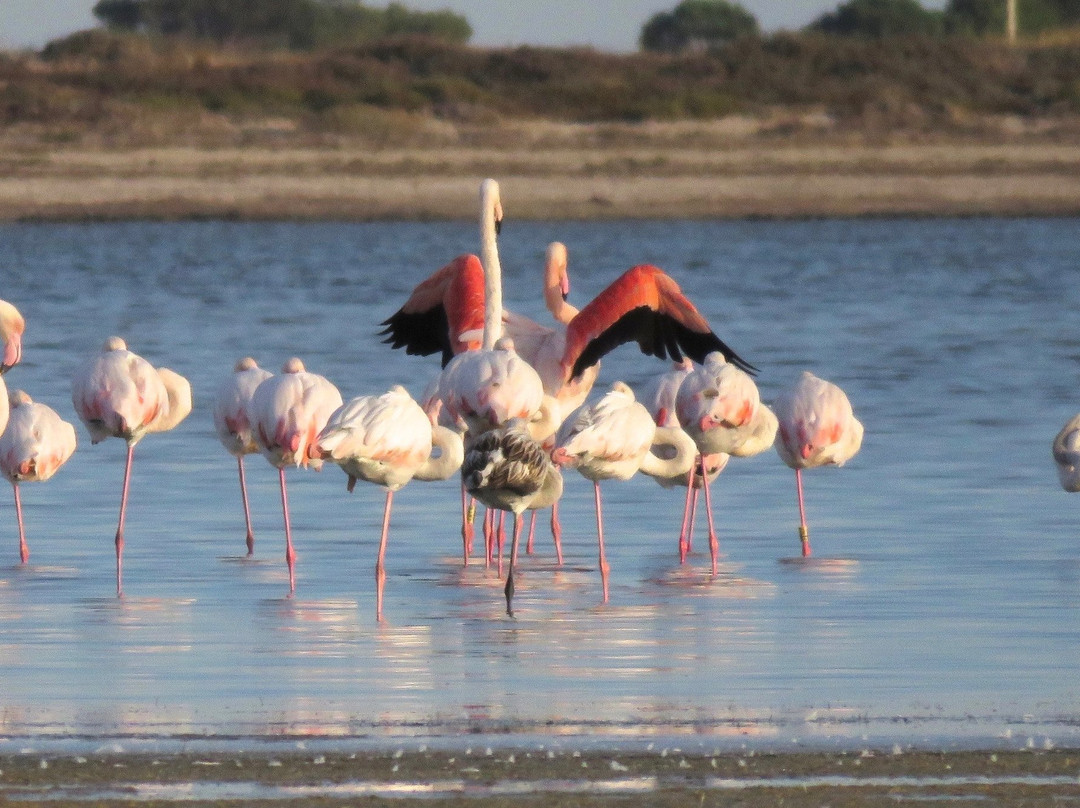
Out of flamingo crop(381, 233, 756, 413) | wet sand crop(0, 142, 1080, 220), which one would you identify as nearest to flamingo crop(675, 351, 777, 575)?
flamingo crop(381, 233, 756, 413)

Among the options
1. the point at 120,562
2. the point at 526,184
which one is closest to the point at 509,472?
the point at 120,562

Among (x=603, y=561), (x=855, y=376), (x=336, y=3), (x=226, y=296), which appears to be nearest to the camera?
(x=603, y=561)

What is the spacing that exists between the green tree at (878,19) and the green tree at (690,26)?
15.5 ft

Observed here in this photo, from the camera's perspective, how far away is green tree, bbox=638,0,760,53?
69.4 metres

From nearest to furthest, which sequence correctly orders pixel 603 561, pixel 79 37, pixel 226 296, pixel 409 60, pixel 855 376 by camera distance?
pixel 603 561
pixel 855 376
pixel 226 296
pixel 409 60
pixel 79 37

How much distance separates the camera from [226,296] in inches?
969

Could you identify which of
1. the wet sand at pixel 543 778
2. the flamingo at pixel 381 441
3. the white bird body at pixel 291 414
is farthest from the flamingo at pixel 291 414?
the wet sand at pixel 543 778

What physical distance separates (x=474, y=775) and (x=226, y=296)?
63.8ft

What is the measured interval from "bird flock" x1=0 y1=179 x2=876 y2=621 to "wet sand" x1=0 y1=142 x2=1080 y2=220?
23.4 meters

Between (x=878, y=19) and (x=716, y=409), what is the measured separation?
56.2 meters

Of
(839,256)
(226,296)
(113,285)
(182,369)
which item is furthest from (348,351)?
(839,256)

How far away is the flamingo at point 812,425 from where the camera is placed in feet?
32.3

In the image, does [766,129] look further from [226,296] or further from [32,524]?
[32,524]

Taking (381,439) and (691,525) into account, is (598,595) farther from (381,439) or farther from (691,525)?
(691,525)
